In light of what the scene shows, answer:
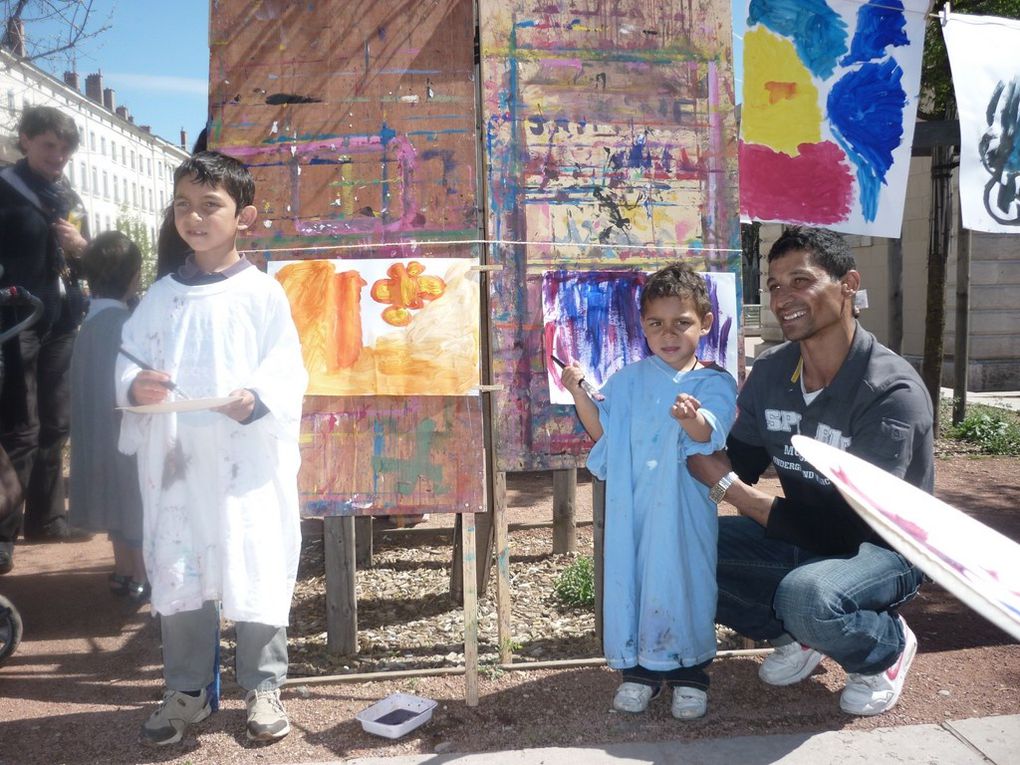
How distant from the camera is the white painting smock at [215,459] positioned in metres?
2.78

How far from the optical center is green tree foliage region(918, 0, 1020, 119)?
288 inches

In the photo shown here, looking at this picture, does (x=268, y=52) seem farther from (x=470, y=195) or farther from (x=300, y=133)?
(x=470, y=195)

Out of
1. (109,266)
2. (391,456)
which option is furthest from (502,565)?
(109,266)

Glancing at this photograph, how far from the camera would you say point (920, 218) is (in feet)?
44.2

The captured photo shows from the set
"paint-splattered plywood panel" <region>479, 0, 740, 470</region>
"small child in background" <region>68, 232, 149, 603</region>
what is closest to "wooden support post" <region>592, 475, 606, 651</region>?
"paint-splattered plywood panel" <region>479, 0, 740, 470</region>

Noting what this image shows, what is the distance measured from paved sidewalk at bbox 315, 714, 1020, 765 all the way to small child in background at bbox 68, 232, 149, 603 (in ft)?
6.69

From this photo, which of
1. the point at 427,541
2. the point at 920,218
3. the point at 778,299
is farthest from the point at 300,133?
the point at 920,218

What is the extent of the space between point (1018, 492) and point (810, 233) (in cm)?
434

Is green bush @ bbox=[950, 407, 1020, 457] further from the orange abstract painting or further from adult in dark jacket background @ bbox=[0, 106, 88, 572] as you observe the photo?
adult in dark jacket background @ bbox=[0, 106, 88, 572]

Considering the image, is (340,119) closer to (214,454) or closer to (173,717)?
(214,454)

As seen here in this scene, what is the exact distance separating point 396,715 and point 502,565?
648mm

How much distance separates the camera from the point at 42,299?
465cm

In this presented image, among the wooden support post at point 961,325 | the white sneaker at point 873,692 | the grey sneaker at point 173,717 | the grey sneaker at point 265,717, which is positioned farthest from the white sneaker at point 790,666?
the wooden support post at point 961,325

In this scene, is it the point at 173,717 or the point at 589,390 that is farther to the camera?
the point at 589,390
